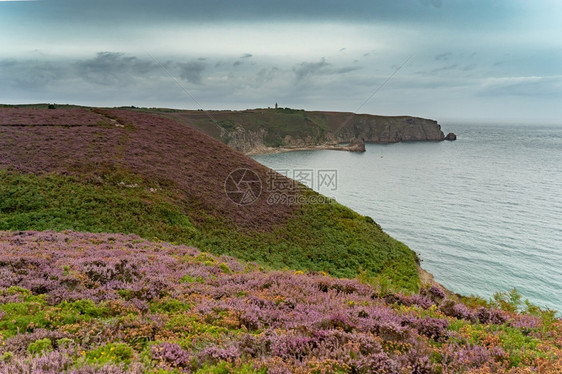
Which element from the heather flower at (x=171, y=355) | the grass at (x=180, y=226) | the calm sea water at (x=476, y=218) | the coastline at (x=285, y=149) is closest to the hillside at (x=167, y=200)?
the grass at (x=180, y=226)

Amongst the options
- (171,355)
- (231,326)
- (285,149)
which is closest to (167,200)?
(231,326)

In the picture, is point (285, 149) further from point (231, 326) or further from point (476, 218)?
point (231, 326)

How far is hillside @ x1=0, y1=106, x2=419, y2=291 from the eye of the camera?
2283cm

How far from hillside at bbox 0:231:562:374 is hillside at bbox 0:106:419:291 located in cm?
1036

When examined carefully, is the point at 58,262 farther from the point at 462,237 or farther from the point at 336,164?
the point at 336,164

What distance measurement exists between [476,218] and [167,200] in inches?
2002

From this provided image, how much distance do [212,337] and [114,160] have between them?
93.6 ft

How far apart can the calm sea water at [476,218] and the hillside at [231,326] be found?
2653 centimetres

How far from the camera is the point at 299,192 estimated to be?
129ft

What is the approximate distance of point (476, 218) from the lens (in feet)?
175

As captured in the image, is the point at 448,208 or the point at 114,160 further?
the point at 448,208

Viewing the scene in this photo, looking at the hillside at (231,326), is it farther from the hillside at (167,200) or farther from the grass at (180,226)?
the hillside at (167,200)

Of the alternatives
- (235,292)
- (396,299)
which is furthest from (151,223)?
(396,299)

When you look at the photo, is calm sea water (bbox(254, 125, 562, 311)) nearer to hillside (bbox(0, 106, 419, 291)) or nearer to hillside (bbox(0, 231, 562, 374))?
hillside (bbox(0, 106, 419, 291))
